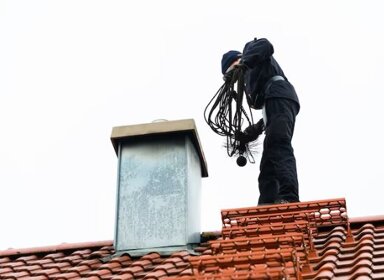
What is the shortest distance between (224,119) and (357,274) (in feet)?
8.86

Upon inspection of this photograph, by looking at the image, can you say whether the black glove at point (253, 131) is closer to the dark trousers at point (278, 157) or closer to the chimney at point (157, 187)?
the dark trousers at point (278, 157)

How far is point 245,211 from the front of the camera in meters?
6.00

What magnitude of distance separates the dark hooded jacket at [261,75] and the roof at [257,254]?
4.31 feet

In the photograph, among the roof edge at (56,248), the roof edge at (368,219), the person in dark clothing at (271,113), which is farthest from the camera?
the roof edge at (56,248)

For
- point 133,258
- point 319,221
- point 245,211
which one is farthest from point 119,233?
point 319,221

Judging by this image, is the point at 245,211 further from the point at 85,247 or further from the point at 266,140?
the point at 85,247

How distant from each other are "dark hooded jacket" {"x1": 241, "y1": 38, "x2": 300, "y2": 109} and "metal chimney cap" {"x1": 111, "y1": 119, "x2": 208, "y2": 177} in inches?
27.0

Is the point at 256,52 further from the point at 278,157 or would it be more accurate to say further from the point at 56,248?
the point at 56,248

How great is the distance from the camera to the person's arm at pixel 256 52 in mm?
6996

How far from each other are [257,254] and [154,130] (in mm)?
2734

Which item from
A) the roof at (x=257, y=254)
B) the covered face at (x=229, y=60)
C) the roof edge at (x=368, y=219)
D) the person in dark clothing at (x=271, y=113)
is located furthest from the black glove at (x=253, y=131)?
the roof edge at (x=368, y=219)

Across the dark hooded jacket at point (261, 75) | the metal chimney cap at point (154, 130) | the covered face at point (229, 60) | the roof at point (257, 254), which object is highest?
the covered face at point (229, 60)

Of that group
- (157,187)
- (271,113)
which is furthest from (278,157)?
(157,187)

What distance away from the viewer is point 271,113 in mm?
7059
